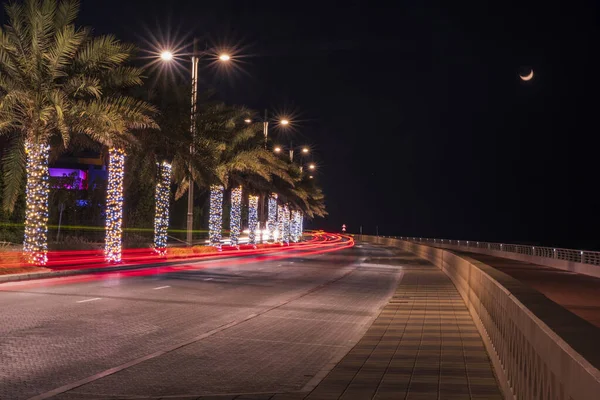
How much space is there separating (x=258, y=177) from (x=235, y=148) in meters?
9.66

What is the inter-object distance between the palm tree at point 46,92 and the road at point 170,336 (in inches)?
189

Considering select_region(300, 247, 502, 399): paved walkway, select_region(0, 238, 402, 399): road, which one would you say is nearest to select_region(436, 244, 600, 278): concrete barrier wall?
select_region(0, 238, 402, 399): road

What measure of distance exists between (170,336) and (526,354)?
309 inches

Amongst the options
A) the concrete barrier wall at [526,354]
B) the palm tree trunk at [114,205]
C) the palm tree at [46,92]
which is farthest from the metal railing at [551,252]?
the concrete barrier wall at [526,354]

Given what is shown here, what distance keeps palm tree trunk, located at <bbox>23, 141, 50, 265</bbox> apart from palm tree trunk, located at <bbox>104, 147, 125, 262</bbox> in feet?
18.2

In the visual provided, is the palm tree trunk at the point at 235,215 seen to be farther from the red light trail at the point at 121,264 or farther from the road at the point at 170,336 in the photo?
the road at the point at 170,336

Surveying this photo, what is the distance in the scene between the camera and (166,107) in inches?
1412

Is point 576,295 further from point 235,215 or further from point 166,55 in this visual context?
point 235,215

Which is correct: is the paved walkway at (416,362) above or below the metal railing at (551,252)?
below

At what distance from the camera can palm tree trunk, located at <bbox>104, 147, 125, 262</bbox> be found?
3344cm

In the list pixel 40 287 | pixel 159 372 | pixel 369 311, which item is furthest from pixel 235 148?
pixel 159 372

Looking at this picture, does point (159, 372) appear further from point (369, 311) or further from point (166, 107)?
point (166, 107)

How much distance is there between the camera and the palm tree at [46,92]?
2623 cm

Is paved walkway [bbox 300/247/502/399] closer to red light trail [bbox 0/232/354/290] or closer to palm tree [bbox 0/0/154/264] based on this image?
red light trail [bbox 0/232/354/290]
